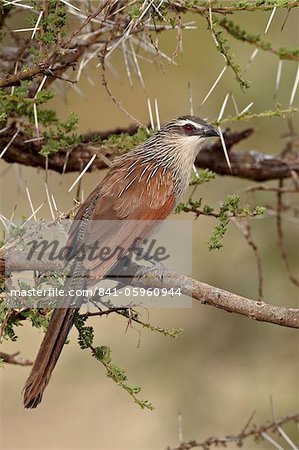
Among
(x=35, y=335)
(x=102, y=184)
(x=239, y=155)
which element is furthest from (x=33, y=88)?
(x=35, y=335)

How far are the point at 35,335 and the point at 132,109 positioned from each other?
2.54m

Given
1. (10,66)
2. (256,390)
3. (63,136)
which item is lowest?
(256,390)

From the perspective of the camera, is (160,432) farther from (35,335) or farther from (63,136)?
(63,136)

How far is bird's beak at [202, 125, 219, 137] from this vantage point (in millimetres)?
3967

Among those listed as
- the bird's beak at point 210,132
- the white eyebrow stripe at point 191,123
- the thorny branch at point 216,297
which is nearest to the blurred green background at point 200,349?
the white eyebrow stripe at point 191,123

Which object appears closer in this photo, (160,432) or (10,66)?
(10,66)

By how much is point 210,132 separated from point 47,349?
4.54 ft

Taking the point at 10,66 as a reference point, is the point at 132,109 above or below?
below

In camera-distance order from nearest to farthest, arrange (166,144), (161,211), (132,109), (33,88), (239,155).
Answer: (161,211) → (33,88) → (166,144) → (239,155) → (132,109)

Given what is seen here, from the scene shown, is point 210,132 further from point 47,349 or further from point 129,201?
point 47,349

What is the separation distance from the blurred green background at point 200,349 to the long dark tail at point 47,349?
119 inches

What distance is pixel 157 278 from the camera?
10.5 ft

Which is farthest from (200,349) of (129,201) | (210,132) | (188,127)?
(129,201)

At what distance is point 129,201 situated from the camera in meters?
3.63
